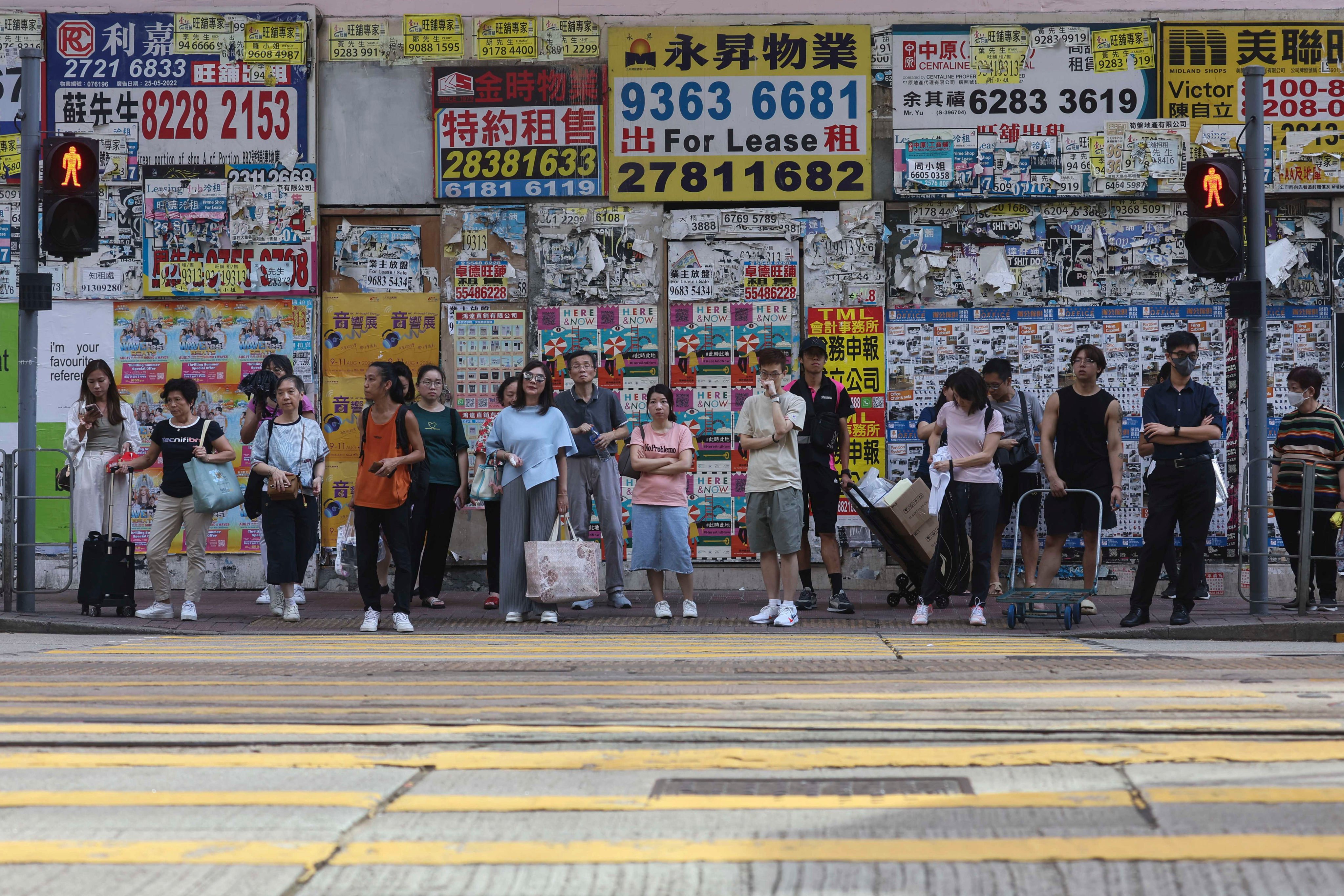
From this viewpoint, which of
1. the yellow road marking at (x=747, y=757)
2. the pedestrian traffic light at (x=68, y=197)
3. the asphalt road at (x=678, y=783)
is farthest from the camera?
the pedestrian traffic light at (x=68, y=197)

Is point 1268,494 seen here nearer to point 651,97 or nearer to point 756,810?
point 651,97

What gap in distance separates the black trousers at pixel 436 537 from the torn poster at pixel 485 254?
2677 millimetres

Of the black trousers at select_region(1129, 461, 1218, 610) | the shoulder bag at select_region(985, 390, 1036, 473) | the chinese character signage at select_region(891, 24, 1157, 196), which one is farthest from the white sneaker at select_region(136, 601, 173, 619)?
the chinese character signage at select_region(891, 24, 1157, 196)

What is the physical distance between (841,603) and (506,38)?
657 cm

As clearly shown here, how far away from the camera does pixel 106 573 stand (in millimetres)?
10945

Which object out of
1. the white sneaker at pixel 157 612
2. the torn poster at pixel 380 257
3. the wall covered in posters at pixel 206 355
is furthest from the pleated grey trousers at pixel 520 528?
the wall covered in posters at pixel 206 355

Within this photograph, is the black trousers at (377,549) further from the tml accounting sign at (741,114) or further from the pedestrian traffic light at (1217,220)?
the pedestrian traffic light at (1217,220)

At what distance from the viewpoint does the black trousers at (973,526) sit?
35.0 feet

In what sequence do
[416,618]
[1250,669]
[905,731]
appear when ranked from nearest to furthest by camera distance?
[905,731], [1250,669], [416,618]

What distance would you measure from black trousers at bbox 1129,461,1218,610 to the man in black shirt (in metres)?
2.35

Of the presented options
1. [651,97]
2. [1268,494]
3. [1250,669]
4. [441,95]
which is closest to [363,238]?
[441,95]

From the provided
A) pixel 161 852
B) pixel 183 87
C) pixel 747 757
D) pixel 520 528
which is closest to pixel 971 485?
pixel 520 528

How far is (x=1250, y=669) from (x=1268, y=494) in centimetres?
588

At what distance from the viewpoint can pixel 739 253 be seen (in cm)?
1393
